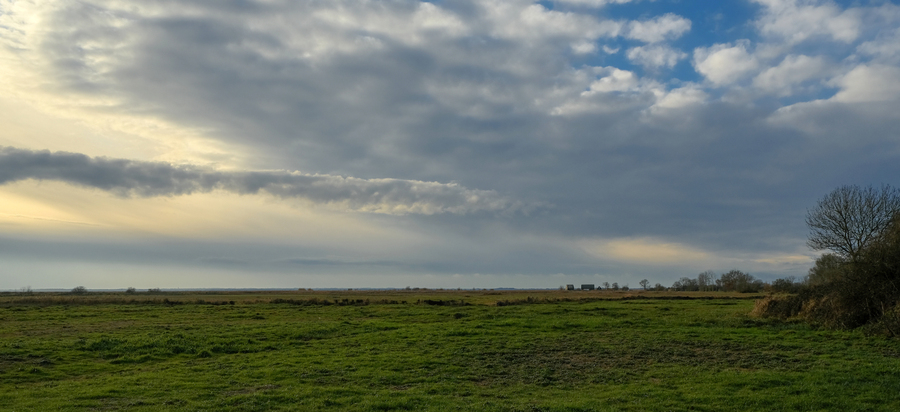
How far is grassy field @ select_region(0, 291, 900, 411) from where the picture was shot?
1522 centimetres

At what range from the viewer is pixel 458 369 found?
21172 millimetres

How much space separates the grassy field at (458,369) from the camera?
49.9 feet

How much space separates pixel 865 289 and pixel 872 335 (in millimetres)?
5256

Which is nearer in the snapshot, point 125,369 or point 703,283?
point 125,369

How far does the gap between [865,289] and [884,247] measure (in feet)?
9.91

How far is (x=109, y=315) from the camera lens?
53.0 metres

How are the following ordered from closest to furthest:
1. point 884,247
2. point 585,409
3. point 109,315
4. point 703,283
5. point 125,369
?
1. point 585,409
2. point 125,369
3. point 884,247
4. point 109,315
5. point 703,283

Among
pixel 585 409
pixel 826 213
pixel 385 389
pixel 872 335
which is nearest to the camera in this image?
pixel 585 409

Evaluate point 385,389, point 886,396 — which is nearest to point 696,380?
point 886,396

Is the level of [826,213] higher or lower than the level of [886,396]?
higher

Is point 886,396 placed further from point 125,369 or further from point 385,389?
point 125,369

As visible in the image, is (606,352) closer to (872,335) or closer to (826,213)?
(872,335)

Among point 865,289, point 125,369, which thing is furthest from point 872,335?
point 125,369

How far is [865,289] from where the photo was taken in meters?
32.2
